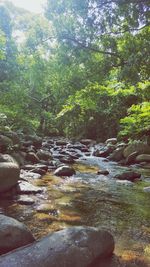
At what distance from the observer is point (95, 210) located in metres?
5.65

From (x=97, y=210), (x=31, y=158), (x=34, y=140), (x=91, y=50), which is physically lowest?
(x=97, y=210)

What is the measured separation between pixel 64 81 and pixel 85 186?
6197mm

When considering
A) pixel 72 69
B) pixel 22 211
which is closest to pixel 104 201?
pixel 22 211

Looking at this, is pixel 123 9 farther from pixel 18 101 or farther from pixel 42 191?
pixel 18 101

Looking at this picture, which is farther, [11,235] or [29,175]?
[29,175]

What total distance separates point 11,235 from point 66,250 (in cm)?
78

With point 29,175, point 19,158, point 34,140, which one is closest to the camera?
point 29,175

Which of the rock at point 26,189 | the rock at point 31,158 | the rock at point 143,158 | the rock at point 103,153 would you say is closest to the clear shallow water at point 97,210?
the rock at point 26,189

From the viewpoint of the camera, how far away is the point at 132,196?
22.4 feet

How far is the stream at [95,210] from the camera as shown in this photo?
14.0ft

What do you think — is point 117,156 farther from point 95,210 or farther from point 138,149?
point 95,210

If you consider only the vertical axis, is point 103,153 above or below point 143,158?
above

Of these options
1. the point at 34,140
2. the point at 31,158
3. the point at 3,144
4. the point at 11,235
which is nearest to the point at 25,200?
the point at 11,235

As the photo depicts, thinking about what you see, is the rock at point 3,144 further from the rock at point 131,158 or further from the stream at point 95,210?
the rock at point 131,158
